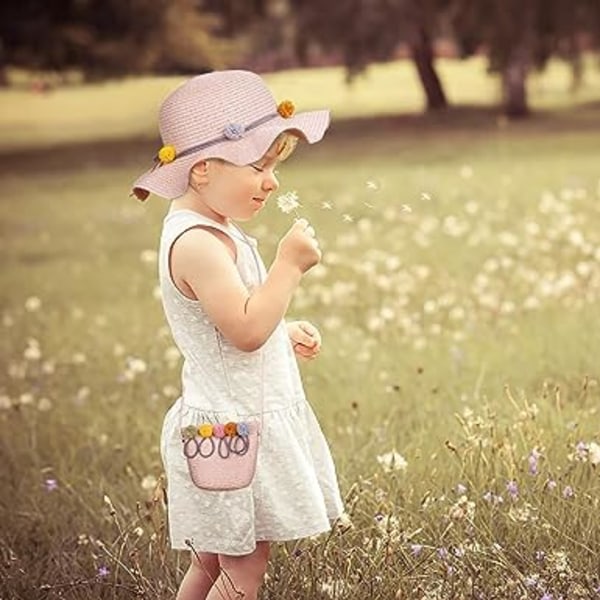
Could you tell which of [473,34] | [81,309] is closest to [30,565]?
[81,309]

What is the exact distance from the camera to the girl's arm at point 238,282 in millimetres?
2232

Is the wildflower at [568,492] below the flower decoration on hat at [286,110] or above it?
below

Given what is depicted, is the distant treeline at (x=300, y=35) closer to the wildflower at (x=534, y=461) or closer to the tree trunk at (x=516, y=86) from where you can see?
the tree trunk at (x=516, y=86)

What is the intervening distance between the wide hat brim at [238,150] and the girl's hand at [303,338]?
269mm

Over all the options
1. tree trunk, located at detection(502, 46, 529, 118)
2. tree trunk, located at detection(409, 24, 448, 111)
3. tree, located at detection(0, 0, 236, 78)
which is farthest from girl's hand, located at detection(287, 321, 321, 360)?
tree trunk, located at detection(502, 46, 529, 118)

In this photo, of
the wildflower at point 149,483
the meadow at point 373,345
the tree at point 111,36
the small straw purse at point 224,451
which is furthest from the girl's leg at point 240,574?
the tree at point 111,36

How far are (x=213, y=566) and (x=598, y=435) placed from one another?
872 millimetres

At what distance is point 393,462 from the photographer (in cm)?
289

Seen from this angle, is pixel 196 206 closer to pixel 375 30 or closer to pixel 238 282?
pixel 238 282

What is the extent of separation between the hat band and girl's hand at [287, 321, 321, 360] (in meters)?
0.30

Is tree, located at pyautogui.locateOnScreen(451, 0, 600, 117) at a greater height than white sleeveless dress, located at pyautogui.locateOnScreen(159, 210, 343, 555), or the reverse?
white sleeveless dress, located at pyautogui.locateOnScreen(159, 210, 343, 555)

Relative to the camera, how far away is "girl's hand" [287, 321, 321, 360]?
2457mm

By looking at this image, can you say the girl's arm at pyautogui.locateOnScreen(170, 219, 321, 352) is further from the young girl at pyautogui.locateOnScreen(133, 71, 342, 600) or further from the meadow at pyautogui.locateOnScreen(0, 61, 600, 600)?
the meadow at pyautogui.locateOnScreen(0, 61, 600, 600)

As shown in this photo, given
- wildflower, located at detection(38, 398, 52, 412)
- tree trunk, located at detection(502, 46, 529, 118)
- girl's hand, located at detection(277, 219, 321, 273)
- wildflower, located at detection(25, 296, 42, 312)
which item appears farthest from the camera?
tree trunk, located at detection(502, 46, 529, 118)
